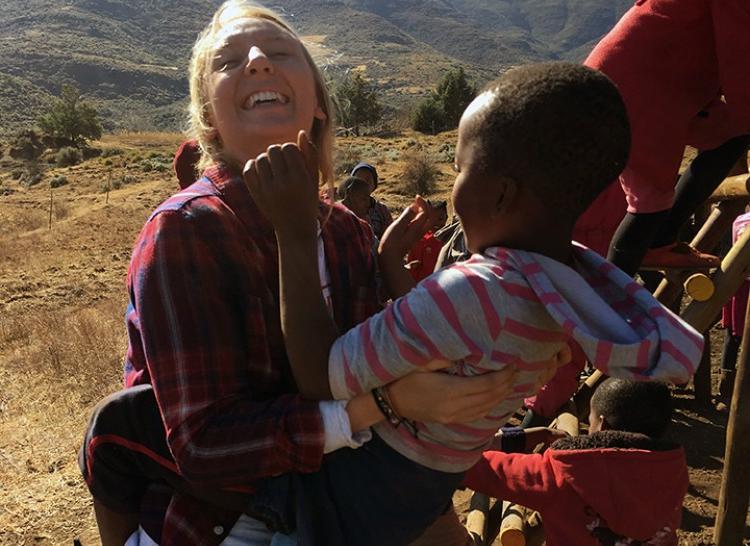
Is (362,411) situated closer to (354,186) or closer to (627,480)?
(627,480)

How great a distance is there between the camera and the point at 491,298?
49.3 inches

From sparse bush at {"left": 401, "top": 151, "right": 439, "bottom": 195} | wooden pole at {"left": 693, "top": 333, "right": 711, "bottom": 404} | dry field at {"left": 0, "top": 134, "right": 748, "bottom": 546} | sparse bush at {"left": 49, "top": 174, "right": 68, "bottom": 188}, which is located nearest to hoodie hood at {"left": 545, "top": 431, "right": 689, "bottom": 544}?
dry field at {"left": 0, "top": 134, "right": 748, "bottom": 546}

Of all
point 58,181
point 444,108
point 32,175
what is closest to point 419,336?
point 58,181

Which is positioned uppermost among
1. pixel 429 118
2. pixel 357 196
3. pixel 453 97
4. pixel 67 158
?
pixel 357 196

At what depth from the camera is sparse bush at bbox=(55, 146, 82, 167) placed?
34.5 metres

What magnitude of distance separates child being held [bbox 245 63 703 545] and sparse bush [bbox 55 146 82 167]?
36.7 metres

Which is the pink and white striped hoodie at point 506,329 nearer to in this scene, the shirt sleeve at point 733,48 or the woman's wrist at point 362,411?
the woman's wrist at point 362,411

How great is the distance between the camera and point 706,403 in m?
5.45

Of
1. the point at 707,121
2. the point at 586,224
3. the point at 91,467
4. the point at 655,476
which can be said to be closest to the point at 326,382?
the point at 91,467

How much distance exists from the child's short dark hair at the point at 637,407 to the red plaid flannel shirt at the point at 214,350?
1.49 metres

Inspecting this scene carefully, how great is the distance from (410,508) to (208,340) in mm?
590

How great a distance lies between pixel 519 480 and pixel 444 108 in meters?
43.4

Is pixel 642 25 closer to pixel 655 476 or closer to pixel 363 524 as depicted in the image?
pixel 655 476

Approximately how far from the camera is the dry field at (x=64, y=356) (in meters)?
4.58
